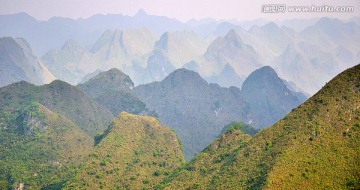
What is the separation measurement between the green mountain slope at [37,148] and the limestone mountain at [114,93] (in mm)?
47561

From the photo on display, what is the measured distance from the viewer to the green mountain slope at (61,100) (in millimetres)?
103562

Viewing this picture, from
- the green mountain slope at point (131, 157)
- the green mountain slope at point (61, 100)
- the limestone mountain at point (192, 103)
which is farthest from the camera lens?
the limestone mountain at point (192, 103)

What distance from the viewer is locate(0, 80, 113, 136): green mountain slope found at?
104m

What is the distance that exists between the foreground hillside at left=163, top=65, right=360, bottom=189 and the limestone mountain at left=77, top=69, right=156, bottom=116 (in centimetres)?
9010

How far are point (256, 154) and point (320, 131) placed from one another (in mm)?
8083

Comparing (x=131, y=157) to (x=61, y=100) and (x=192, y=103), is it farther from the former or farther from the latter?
(x=192, y=103)

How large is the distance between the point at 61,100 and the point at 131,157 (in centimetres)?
4522

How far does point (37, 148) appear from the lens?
84.3 metres

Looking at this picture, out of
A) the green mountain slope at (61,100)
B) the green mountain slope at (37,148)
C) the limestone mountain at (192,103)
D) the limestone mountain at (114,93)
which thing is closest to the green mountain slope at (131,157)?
the green mountain slope at (37,148)

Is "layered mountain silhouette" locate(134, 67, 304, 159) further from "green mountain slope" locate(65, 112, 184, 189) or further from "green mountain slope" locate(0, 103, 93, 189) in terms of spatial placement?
"green mountain slope" locate(65, 112, 184, 189)

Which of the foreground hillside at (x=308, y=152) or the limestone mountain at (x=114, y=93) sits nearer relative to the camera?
the foreground hillside at (x=308, y=152)

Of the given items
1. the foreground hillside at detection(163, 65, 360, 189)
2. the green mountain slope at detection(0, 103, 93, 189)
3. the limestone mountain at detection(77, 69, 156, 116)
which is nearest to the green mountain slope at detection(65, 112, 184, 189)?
the green mountain slope at detection(0, 103, 93, 189)

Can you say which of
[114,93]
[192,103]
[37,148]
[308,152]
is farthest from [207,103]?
[308,152]

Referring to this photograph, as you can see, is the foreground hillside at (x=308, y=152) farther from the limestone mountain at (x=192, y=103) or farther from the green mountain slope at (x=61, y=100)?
the limestone mountain at (x=192, y=103)
